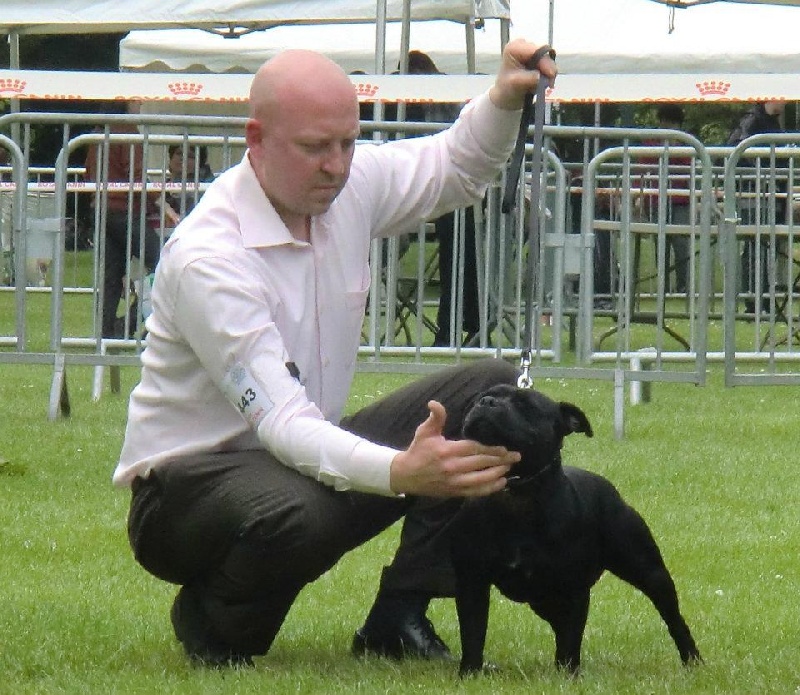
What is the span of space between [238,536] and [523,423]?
0.71m

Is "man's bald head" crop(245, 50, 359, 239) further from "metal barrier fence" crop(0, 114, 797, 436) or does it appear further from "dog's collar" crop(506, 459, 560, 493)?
"metal barrier fence" crop(0, 114, 797, 436)

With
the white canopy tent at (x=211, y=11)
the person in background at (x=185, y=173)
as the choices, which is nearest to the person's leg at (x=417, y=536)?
the person in background at (x=185, y=173)

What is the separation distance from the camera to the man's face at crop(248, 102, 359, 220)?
347cm

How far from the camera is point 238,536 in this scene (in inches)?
143

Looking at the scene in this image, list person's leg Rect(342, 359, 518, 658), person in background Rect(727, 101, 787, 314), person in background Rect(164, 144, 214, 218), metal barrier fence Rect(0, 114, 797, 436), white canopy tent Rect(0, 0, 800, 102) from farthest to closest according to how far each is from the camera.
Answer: white canopy tent Rect(0, 0, 800, 102)
person in background Rect(727, 101, 787, 314)
person in background Rect(164, 144, 214, 218)
metal barrier fence Rect(0, 114, 797, 436)
person's leg Rect(342, 359, 518, 658)

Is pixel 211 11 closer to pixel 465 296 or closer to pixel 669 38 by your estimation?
pixel 465 296

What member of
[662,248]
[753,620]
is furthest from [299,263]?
[662,248]

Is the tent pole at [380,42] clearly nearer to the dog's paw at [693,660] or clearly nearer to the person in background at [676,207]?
the person in background at [676,207]

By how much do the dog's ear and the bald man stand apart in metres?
0.25

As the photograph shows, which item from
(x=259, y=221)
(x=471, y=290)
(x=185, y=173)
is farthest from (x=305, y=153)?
(x=471, y=290)

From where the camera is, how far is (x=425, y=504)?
155 inches

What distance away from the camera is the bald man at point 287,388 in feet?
11.1

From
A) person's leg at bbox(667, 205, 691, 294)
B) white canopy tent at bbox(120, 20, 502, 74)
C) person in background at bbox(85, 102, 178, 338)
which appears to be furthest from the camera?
white canopy tent at bbox(120, 20, 502, 74)

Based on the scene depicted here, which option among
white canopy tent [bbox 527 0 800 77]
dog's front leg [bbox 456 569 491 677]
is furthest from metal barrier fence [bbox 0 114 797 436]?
white canopy tent [bbox 527 0 800 77]
